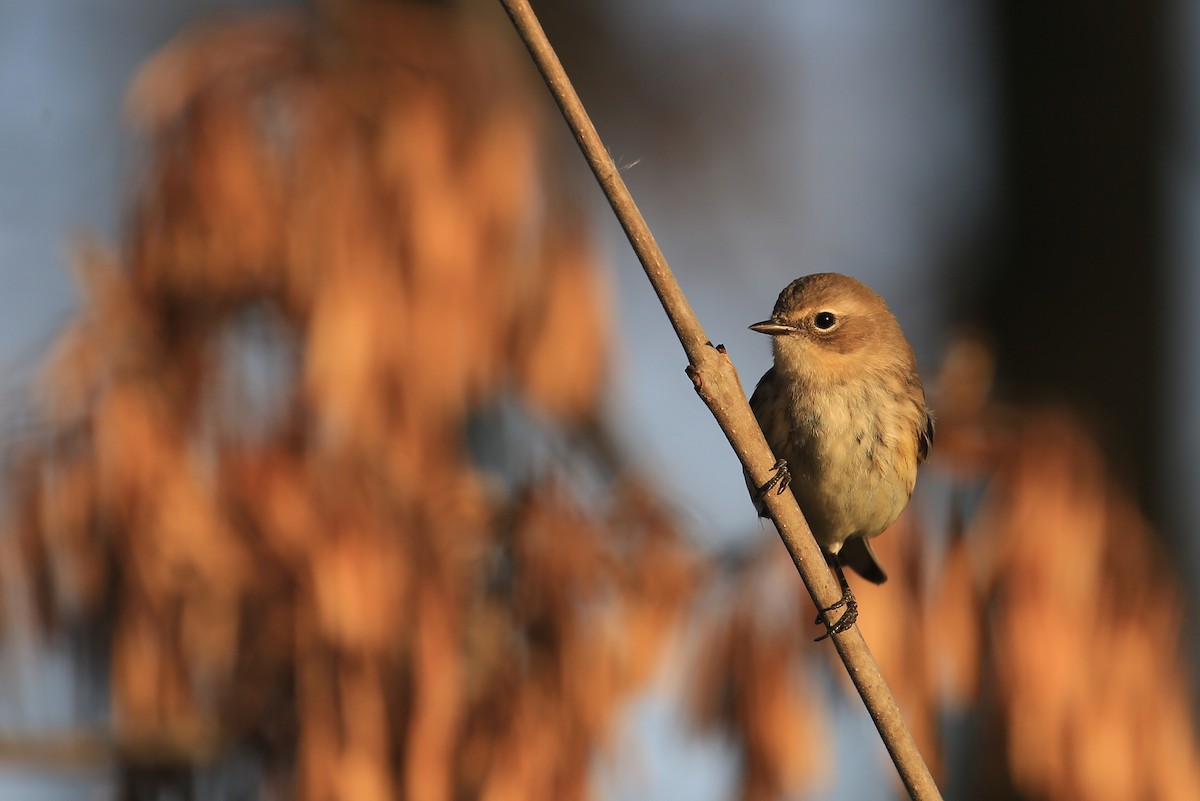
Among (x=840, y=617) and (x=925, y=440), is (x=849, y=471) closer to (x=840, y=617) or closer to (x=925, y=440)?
(x=925, y=440)

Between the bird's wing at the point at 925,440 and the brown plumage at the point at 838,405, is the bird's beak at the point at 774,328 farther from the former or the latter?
the bird's wing at the point at 925,440

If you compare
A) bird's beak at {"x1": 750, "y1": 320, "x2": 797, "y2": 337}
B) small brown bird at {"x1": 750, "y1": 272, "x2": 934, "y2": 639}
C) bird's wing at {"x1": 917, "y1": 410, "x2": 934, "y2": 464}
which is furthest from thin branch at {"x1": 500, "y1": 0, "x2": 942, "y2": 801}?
bird's wing at {"x1": 917, "y1": 410, "x2": 934, "y2": 464}

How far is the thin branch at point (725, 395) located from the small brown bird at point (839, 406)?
4.00 ft

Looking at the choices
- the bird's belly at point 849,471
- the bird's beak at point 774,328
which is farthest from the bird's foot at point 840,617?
the bird's beak at point 774,328

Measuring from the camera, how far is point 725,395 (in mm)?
2391

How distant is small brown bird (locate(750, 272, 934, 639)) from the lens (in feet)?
12.6

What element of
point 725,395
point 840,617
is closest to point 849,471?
point 840,617

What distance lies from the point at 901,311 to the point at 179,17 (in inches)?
211

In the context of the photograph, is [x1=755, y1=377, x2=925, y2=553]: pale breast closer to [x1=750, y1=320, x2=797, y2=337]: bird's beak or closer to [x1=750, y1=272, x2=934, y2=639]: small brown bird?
[x1=750, y1=272, x2=934, y2=639]: small brown bird

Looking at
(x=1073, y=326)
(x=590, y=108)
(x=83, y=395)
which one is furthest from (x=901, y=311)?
(x=83, y=395)

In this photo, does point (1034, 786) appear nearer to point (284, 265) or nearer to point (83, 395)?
point (284, 265)

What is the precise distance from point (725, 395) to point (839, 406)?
5.12ft

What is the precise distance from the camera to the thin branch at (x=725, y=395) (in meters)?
2.26

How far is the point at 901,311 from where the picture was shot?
9523 mm
